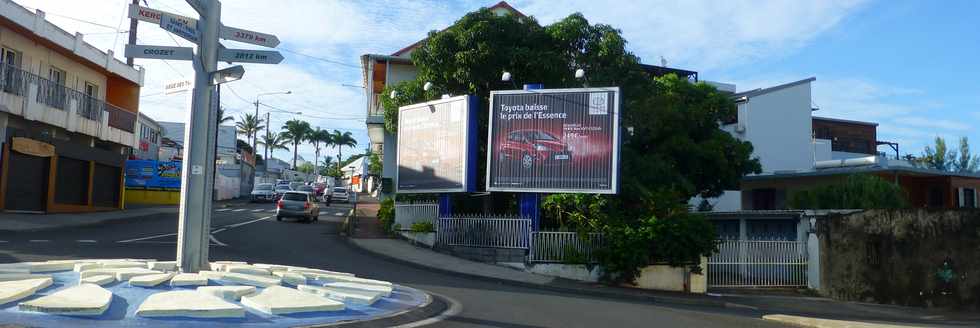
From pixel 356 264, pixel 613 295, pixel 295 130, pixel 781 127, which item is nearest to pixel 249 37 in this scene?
pixel 356 264

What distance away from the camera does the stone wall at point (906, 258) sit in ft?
62.6

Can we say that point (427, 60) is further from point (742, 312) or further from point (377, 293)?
point (377, 293)

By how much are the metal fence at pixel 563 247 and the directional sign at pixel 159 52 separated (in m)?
11.1

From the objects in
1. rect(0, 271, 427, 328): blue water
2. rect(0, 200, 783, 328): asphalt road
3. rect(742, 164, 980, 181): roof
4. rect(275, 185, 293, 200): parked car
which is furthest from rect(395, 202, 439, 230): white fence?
rect(275, 185, 293, 200): parked car

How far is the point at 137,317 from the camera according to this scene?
7816mm

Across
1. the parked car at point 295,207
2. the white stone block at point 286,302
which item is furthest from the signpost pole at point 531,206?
the parked car at point 295,207

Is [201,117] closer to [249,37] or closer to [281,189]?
[249,37]

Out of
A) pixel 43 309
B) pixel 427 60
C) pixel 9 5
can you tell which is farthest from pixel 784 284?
pixel 9 5

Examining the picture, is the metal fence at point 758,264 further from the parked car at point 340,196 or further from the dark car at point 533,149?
the parked car at point 340,196

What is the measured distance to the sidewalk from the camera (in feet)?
54.0

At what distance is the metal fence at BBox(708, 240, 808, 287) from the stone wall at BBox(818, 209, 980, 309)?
696 mm

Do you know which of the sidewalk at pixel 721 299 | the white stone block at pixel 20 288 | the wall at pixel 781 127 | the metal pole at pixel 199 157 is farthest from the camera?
the wall at pixel 781 127

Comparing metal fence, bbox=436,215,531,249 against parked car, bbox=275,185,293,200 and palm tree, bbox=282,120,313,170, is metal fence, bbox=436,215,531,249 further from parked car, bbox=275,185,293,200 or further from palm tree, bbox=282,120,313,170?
palm tree, bbox=282,120,313,170

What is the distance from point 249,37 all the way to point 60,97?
20.9m
